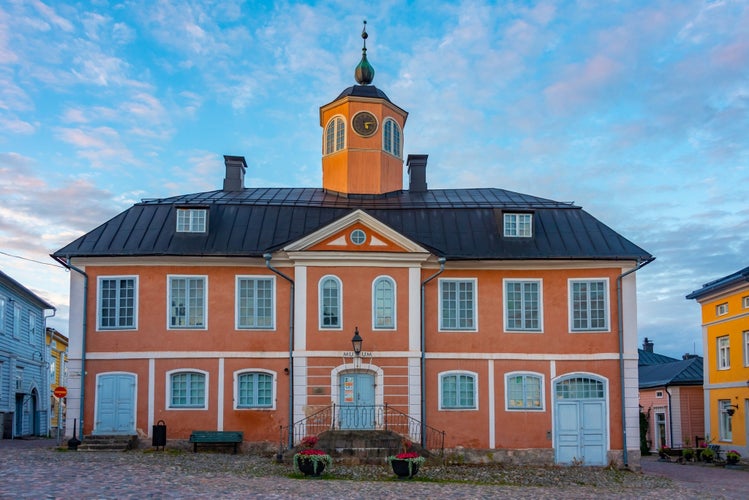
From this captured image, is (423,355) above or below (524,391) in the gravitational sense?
above

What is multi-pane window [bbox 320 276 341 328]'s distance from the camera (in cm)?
2352

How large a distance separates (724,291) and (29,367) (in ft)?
96.8

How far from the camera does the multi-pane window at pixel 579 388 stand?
23.9 metres

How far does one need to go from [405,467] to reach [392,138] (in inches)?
574

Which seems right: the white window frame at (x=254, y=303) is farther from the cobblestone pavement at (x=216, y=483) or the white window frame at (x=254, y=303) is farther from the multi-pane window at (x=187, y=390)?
the cobblestone pavement at (x=216, y=483)

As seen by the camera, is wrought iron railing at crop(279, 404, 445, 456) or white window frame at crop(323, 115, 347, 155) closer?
wrought iron railing at crop(279, 404, 445, 456)

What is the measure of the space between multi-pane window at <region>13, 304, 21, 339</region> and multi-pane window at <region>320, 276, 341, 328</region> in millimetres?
17565

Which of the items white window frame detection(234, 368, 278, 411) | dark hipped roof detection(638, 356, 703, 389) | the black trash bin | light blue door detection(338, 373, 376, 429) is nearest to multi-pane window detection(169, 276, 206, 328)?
white window frame detection(234, 368, 278, 411)

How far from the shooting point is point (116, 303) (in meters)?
23.7

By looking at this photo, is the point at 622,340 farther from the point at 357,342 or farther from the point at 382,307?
the point at 357,342

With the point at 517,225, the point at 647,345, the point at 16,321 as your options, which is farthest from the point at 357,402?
the point at 647,345

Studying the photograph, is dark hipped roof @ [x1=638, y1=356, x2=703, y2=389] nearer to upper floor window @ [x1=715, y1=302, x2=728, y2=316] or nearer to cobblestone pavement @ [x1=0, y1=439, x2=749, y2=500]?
upper floor window @ [x1=715, y1=302, x2=728, y2=316]

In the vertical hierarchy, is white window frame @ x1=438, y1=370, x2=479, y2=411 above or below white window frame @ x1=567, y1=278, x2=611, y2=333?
below

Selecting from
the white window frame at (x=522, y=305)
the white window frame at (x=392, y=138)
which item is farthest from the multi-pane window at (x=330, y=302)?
the white window frame at (x=392, y=138)
